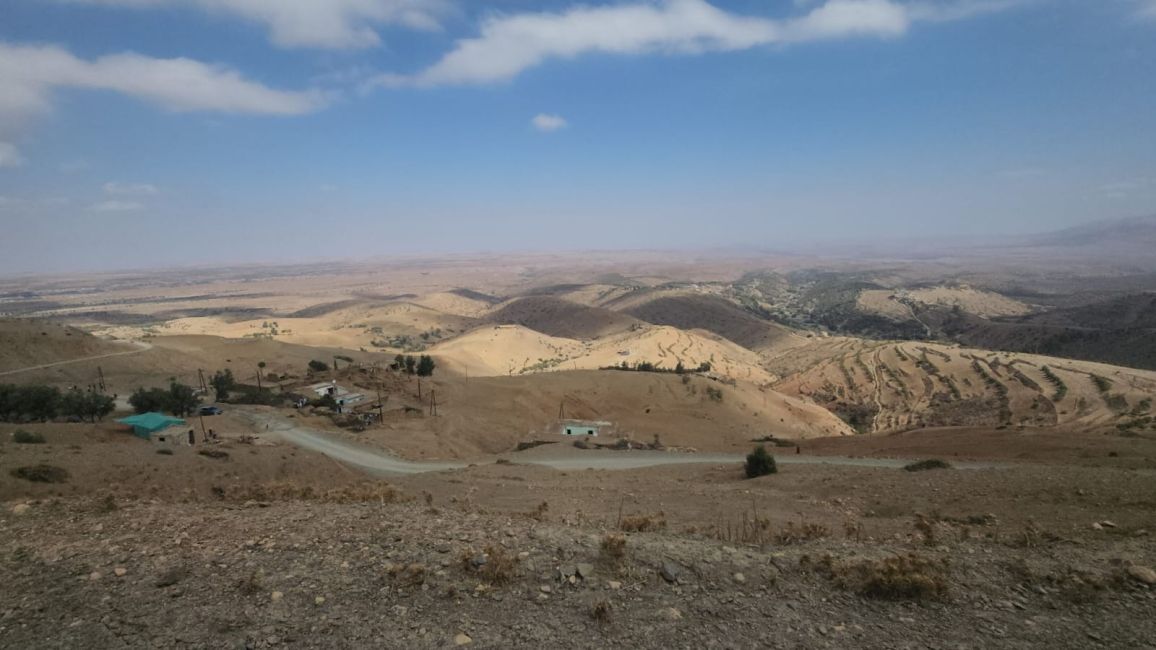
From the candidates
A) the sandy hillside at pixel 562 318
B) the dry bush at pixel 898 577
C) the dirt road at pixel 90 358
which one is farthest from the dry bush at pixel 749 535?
the sandy hillside at pixel 562 318

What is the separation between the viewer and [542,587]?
7699mm

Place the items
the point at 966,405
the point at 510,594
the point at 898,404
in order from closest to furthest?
the point at 510,594
the point at 966,405
the point at 898,404

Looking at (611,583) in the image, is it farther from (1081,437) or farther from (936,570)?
(1081,437)

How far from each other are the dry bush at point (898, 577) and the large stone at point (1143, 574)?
229 centimetres

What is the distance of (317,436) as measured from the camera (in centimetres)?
3278

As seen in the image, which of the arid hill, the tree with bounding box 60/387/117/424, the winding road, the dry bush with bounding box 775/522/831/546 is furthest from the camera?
the arid hill

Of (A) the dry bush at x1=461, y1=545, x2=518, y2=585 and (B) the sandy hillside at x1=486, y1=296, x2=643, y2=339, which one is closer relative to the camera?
(A) the dry bush at x1=461, y1=545, x2=518, y2=585

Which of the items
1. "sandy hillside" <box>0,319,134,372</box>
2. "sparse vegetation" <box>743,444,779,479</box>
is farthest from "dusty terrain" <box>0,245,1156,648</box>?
"sandy hillside" <box>0,319,134,372</box>

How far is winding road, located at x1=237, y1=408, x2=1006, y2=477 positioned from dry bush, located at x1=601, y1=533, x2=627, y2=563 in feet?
62.8

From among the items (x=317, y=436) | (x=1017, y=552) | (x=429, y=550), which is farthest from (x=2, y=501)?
(x=317, y=436)

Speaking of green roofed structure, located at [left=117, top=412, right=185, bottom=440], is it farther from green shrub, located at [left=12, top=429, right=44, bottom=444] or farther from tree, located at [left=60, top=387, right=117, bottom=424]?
tree, located at [left=60, top=387, right=117, bottom=424]

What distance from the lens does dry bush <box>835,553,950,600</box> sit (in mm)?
7336

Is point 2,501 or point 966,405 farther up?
point 2,501

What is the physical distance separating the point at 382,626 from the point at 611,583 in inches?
120
